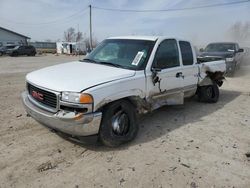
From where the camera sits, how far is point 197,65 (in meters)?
5.98

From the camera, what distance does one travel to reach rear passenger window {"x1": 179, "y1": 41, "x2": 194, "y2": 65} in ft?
18.1

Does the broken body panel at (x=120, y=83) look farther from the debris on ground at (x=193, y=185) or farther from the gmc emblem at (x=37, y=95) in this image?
the debris on ground at (x=193, y=185)

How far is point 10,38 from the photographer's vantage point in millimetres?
51250

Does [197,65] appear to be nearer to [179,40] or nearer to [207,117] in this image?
[179,40]

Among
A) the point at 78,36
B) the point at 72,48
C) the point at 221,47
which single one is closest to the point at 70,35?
the point at 78,36

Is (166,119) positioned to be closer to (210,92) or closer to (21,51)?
(210,92)

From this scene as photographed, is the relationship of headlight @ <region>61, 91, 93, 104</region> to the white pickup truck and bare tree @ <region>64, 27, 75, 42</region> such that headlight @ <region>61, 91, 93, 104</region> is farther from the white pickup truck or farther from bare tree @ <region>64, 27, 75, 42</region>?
bare tree @ <region>64, 27, 75, 42</region>

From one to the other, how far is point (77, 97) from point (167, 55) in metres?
2.34

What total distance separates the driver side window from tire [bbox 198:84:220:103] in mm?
2024

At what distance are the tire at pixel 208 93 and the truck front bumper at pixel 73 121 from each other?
416 cm

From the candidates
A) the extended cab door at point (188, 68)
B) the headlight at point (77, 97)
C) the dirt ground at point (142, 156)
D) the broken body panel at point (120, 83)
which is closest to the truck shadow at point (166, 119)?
the dirt ground at point (142, 156)

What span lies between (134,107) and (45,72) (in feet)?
5.59

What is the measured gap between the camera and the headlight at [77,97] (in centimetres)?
346

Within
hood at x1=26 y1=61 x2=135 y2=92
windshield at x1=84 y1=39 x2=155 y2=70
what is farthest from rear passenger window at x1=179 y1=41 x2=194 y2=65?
hood at x1=26 y1=61 x2=135 y2=92
